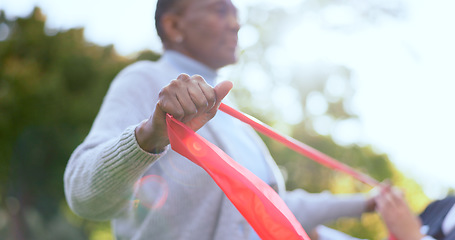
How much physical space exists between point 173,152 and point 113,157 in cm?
39

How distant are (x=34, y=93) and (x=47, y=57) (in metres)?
1.73

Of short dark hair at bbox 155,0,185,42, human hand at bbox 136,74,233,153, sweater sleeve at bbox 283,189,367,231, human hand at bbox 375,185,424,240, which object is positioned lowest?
sweater sleeve at bbox 283,189,367,231

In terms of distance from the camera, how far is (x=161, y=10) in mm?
1826

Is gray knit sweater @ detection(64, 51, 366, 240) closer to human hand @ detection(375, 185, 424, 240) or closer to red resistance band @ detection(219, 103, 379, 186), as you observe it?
red resistance band @ detection(219, 103, 379, 186)

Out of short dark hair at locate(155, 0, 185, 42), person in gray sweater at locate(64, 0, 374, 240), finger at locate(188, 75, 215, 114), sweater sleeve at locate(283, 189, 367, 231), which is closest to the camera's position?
finger at locate(188, 75, 215, 114)

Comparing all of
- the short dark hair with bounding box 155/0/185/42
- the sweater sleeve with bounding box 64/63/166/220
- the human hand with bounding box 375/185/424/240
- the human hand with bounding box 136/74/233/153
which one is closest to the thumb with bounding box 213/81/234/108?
the human hand with bounding box 136/74/233/153

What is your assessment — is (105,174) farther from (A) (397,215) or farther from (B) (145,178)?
(A) (397,215)

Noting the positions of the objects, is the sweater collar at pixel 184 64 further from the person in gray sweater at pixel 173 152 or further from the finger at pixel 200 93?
the finger at pixel 200 93

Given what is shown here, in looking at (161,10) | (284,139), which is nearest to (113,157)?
(284,139)

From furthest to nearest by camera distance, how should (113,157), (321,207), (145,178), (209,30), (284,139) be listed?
(321,207) < (209,30) < (145,178) < (284,139) < (113,157)

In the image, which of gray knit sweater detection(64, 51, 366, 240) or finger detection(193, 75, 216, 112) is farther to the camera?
gray knit sweater detection(64, 51, 366, 240)

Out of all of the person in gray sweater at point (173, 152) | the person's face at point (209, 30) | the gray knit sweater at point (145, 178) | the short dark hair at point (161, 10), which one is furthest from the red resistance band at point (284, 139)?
the short dark hair at point (161, 10)

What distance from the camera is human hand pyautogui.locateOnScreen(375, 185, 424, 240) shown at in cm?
169

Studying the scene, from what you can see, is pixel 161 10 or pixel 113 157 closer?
pixel 113 157
